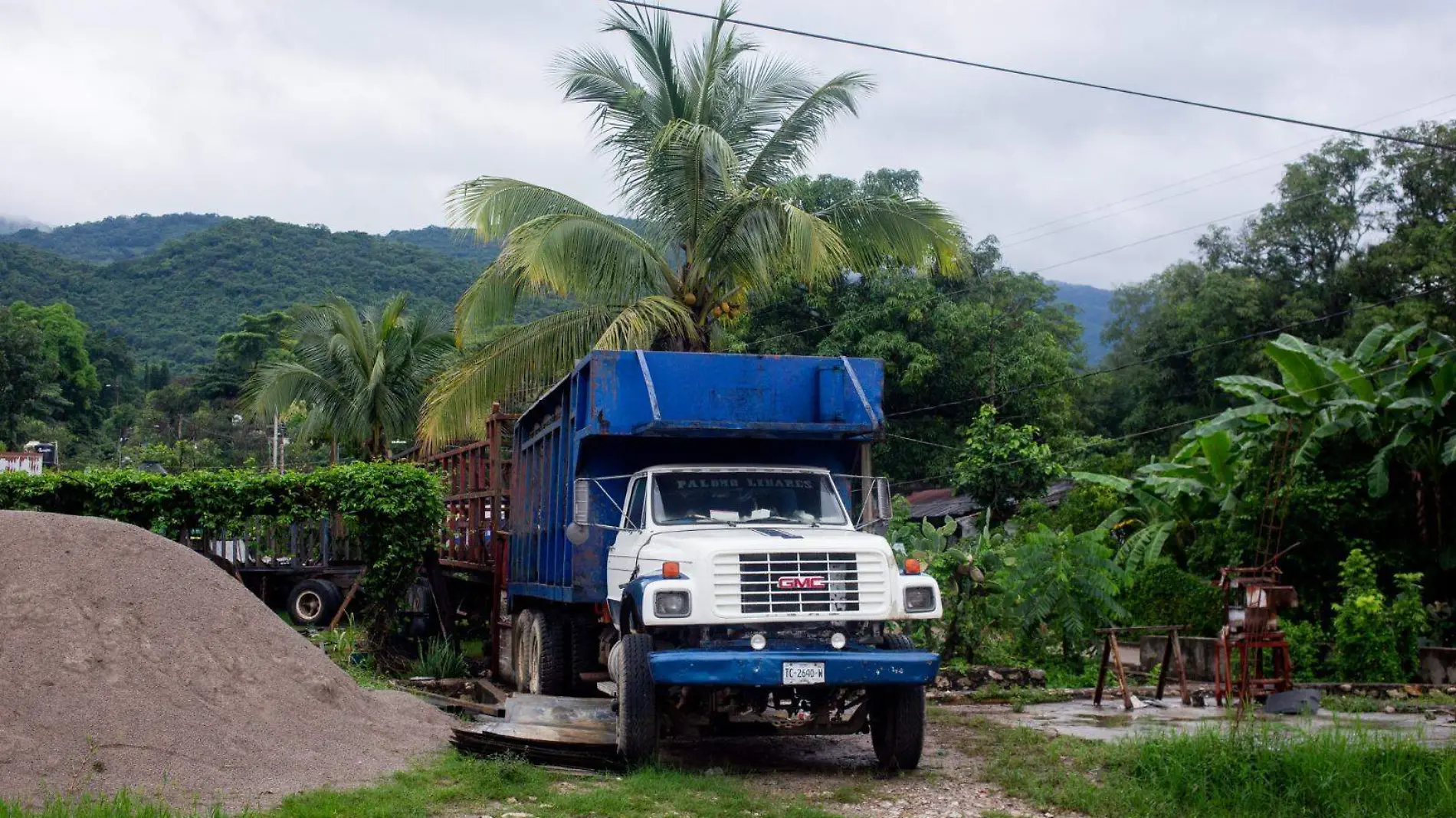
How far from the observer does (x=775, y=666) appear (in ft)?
28.1

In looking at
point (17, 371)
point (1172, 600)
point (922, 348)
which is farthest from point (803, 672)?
point (17, 371)

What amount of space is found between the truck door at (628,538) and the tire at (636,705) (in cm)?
113

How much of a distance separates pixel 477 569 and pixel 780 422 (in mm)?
7589

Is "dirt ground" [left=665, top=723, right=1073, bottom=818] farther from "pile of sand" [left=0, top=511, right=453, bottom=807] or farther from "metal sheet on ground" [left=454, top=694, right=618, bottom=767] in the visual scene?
"pile of sand" [left=0, top=511, right=453, bottom=807]

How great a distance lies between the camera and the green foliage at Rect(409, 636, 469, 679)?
1520 cm

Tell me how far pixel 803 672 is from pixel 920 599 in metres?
1.26

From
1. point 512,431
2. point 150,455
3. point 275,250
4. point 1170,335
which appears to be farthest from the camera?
point 275,250

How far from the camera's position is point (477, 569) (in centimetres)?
1692

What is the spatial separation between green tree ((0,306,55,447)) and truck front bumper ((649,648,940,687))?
48.6 metres

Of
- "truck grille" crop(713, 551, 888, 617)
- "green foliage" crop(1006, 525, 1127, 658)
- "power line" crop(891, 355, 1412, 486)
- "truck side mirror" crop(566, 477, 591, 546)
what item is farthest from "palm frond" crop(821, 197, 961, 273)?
"truck grille" crop(713, 551, 888, 617)

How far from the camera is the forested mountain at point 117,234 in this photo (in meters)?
114

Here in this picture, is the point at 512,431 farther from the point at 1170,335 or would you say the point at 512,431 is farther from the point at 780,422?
the point at 1170,335

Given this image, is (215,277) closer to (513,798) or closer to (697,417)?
(697,417)

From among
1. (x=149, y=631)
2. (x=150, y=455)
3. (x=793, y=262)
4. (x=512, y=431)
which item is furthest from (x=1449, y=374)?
(x=150, y=455)
